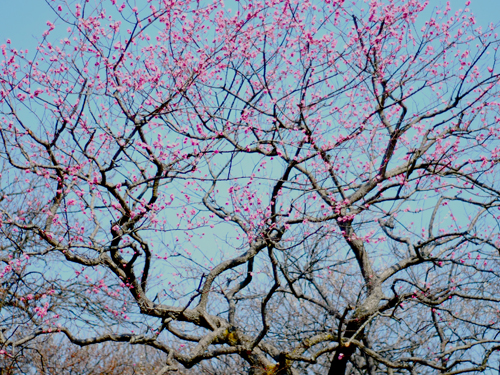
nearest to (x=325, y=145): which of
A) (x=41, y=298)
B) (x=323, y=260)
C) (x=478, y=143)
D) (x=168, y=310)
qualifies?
(x=323, y=260)

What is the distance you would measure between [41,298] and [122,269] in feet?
8.84

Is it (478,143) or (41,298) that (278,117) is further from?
(41,298)

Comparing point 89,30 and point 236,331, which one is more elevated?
point 89,30

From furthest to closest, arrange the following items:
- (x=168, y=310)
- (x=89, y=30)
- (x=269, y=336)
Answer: (x=269, y=336) < (x=168, y=310) < (x=89, y=30)

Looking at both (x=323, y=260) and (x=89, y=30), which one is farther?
(x=323, y=260)

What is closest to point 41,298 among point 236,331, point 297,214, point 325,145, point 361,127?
point 236,331

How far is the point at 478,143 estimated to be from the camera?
26.1 ft

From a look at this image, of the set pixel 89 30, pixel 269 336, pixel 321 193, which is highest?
pixel 89 30

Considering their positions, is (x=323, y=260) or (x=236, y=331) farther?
(x=323, y=260)

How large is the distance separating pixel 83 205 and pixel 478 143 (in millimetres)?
6057

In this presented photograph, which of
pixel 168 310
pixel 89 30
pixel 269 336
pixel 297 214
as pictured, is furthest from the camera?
pixel 269 336

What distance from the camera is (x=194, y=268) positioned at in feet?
26.5

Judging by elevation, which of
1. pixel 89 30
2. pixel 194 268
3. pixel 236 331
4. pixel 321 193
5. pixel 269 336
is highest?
pixel 89 30

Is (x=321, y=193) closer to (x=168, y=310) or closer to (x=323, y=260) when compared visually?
(x=323, y=260)
